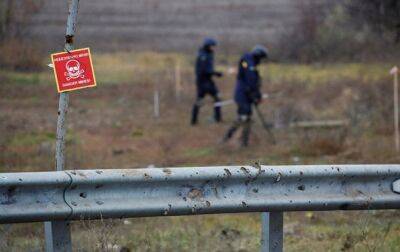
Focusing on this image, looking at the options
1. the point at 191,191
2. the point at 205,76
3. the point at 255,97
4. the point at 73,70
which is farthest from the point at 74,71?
the point at 205,76

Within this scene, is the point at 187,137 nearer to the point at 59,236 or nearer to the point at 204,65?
the point at 204,65

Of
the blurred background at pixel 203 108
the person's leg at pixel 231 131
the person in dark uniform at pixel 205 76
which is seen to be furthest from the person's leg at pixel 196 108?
the person's leg at pixel 231 131

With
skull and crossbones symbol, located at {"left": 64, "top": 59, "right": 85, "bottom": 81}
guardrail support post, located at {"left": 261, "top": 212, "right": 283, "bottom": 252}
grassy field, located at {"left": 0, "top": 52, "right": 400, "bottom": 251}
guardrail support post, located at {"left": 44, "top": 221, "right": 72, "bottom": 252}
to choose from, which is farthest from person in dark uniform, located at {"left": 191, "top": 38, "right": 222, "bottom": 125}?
guardrail support post, located at {"left": 44, "top": 221, "right": 72, "bottom": 252}

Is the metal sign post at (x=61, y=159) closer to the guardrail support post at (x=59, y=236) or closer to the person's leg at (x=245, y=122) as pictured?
the guardrail support post at (x=59, y=236)

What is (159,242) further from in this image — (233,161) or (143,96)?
(143,96)

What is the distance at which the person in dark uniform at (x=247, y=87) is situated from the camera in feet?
47.6

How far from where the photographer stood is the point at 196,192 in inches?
209

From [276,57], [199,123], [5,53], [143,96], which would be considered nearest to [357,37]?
[276,57]

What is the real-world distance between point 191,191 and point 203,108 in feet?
50.1

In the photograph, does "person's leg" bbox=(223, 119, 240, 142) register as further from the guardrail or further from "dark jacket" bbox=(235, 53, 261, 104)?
the guardrail

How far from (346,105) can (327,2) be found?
13.0m

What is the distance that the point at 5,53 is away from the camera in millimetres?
16812

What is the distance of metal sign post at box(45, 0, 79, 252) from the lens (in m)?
5.11

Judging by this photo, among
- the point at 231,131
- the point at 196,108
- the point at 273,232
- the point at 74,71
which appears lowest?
the point at 196,108
